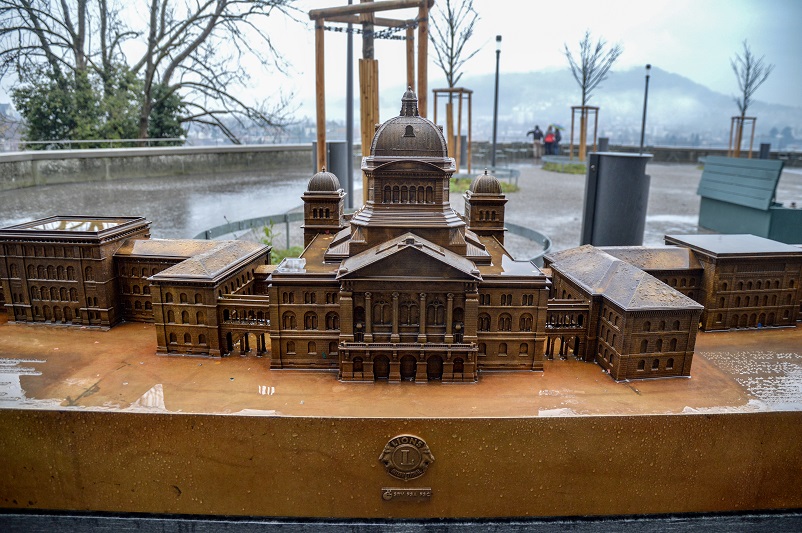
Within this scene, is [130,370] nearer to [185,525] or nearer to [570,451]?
[185,525]

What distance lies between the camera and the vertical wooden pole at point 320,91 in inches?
846

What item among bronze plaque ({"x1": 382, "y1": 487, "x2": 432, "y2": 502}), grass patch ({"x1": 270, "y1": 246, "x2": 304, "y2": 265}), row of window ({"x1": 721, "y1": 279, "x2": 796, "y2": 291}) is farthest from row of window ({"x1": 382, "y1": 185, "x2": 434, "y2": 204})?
grass patch ({"x1": 270, "y1": 246, "x2": 304, "y2": 265})

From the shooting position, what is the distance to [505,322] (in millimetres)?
13438

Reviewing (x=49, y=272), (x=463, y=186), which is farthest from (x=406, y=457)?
(x=463, y=186)

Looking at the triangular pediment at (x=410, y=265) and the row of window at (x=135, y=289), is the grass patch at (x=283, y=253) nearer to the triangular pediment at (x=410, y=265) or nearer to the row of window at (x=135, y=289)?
the row of window at (x=135, y=289)

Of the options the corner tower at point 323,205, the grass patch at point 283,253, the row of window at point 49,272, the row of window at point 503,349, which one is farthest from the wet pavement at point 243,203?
the row of window at point 503,349

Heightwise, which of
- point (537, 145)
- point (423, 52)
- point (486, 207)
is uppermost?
point (423, 52)

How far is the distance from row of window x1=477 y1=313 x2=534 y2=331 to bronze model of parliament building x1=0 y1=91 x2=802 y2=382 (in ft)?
0.12

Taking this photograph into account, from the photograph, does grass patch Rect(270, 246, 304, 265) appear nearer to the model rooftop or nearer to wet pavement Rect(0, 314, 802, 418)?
wet pavement Rect(0, 314, 802, 418)

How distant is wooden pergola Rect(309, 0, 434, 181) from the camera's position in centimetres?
2081

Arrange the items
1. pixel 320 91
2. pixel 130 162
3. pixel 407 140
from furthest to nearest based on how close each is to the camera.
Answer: pixel 130 162 < pixel 320 91 < pixel 407 140

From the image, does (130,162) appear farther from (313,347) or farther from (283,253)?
(313,347)

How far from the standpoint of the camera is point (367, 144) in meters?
23.5

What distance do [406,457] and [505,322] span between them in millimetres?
4093
